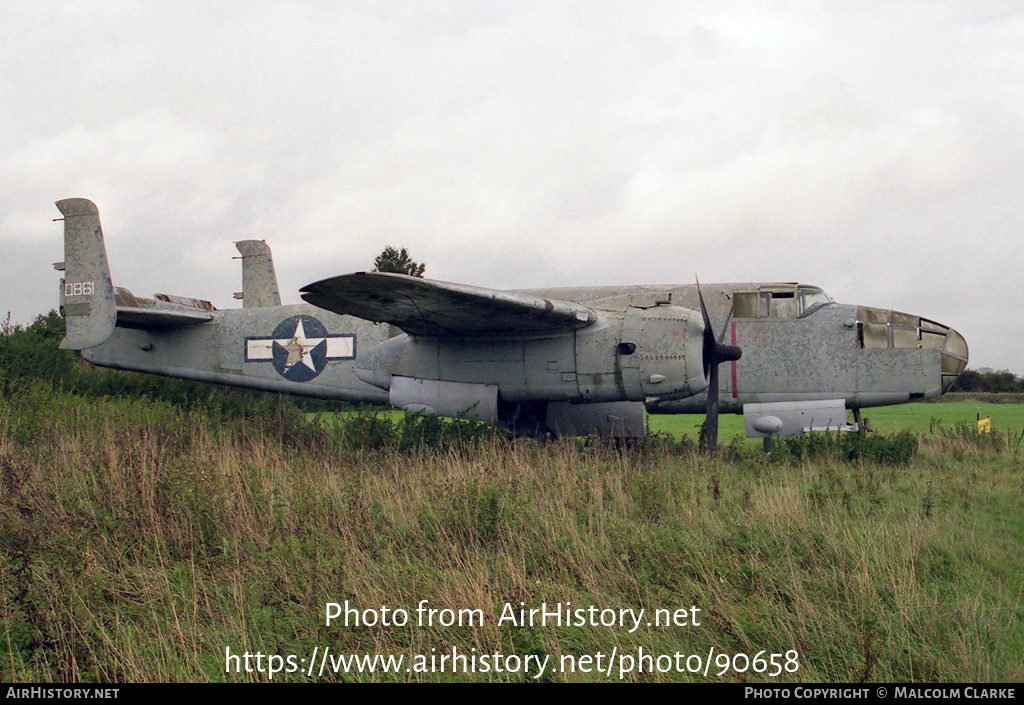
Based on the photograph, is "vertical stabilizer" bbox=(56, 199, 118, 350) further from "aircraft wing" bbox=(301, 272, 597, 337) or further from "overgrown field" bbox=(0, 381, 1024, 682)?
"aircraft wing" bbox=(301, 272, 597, 337)

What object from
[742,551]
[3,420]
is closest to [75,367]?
[3,420]

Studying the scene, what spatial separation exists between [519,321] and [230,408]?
827cm

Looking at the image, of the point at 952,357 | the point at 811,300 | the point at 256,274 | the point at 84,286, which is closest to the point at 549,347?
the point at 811,300

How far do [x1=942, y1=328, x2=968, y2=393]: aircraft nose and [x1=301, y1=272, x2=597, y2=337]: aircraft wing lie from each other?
5.96 metres

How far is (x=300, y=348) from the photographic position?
13367mm

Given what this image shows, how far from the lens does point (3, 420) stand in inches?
410

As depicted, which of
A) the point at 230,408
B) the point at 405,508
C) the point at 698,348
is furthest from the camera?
the point at 230,408

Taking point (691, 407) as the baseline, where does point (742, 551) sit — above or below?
below

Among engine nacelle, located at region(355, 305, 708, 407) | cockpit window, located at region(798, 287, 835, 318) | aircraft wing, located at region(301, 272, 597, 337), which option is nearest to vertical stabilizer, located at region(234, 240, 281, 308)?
engine nacelle, located at region(355, 305, 708, 407)

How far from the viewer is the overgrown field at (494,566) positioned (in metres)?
3.89
